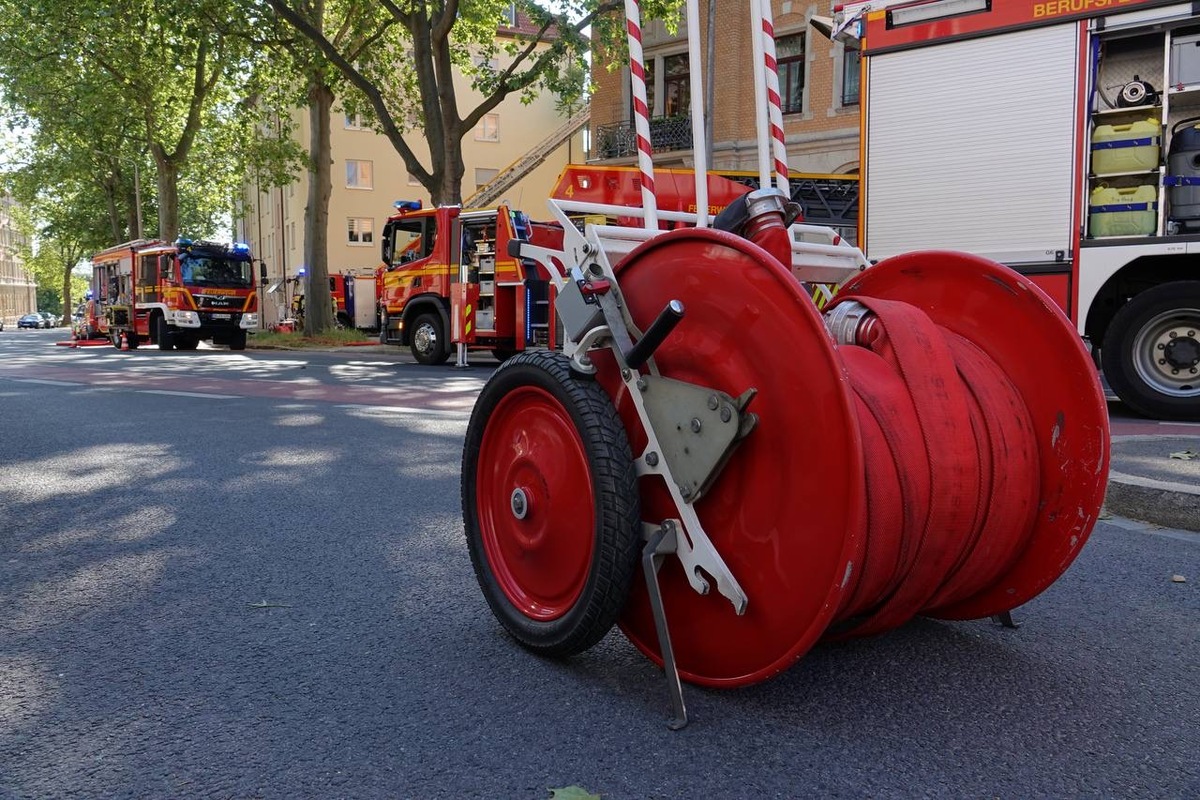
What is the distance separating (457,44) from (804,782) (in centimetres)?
2683

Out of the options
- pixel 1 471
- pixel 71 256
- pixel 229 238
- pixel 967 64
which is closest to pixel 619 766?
pixel 1 471

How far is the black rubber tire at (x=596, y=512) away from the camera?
232 centimetres

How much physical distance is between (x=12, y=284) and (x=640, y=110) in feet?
540

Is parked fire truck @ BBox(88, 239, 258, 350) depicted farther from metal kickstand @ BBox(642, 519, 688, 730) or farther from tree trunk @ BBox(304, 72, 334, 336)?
metal kickstand @ BBox(642, 519, 688, 730)

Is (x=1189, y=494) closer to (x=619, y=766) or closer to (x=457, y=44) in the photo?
(x=619, y=766)

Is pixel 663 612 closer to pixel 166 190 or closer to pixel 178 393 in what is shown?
pixel 178 393

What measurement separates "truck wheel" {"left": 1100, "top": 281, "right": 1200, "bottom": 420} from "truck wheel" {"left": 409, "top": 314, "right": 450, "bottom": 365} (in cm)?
1122

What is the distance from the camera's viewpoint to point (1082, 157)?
26.6ft

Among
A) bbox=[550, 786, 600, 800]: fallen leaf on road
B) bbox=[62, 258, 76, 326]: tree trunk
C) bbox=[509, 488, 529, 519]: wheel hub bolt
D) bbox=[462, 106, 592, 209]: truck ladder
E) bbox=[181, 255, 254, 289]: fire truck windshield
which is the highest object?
bbox=[462, 106, 592, 209]: truck ladder

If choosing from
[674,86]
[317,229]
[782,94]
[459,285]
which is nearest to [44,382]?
[459,285]

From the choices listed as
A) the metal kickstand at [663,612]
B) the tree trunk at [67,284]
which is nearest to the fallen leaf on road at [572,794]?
the metal kickstand at [663,612]

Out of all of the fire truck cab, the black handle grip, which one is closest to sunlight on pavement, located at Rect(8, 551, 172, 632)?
the black handle grip

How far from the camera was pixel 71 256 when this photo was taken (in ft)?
254

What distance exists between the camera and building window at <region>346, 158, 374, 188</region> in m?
45.5
